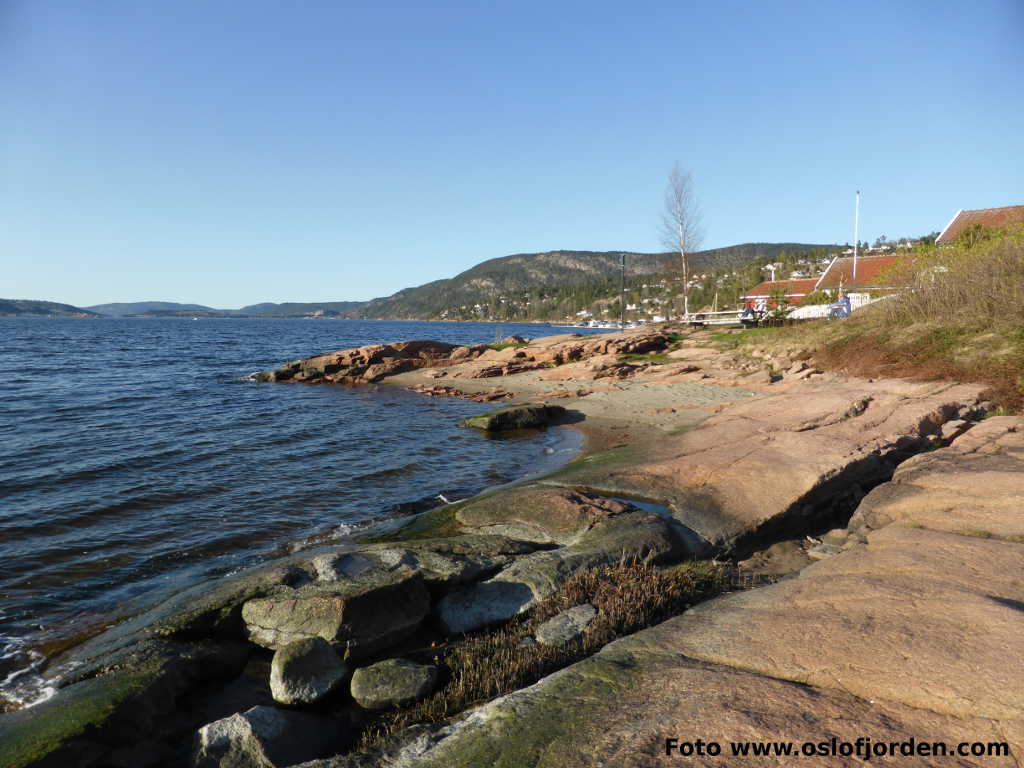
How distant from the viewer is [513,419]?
782 inches

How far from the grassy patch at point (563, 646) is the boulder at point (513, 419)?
1279 centimetres

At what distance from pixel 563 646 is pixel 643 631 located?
32.4 inches

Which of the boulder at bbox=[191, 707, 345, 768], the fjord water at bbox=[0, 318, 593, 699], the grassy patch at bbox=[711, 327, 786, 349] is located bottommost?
the fjord water at bbox=[0, 318, 593, 699]

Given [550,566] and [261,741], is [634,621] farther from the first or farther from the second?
[261,741]

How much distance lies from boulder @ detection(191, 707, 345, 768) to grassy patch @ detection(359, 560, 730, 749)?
433 millimetres

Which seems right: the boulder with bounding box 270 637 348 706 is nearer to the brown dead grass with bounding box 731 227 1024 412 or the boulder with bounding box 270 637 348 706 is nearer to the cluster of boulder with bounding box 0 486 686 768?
the cluster of boulder with bounding box 0 486 686 768

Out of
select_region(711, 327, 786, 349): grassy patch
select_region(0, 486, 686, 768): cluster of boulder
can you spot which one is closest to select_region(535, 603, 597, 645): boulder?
select_region(0, 486, 686, 768): cluster of boulder

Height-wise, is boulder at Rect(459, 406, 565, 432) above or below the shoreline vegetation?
below

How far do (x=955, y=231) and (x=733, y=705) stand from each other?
5795 cm

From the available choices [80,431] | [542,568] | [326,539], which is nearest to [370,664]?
[542,568]

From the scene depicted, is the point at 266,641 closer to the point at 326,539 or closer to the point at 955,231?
the point at 326,539

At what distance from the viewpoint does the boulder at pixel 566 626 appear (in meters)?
5.34

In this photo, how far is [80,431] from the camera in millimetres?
19156

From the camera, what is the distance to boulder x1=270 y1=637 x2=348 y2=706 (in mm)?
5043
